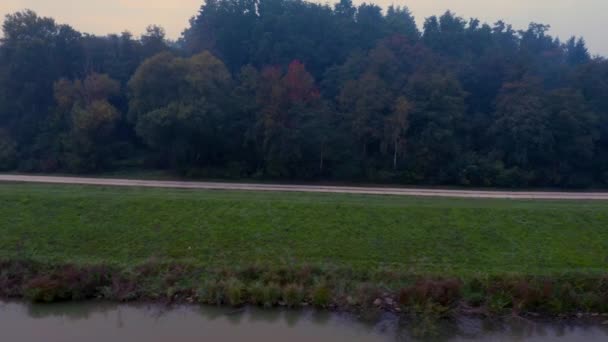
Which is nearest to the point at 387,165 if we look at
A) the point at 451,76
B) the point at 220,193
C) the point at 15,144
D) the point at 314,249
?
the point at 451,76

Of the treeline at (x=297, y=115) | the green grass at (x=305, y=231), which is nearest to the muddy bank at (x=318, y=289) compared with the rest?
the green grass at (x=305, y=231)

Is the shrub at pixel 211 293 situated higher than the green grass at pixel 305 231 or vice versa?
the green grass at pixel 305 231

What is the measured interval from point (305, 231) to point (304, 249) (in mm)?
978

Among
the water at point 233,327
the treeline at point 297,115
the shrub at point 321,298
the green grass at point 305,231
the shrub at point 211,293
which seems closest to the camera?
the water at point 233,327

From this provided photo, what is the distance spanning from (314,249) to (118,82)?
2314 cm

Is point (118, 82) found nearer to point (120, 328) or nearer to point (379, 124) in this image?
point (379, 124)

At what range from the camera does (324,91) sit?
→ 114 ft

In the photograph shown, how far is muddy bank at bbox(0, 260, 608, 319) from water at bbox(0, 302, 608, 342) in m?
0.33

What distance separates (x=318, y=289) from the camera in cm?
1219

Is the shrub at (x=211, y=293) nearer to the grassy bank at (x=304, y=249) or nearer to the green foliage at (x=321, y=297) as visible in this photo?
the grassy bank at (x=304, y=249)

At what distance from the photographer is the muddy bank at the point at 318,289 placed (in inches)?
468

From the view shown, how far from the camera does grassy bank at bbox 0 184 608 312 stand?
12250 millimetres

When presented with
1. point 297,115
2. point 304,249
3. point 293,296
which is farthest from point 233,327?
point 297,115

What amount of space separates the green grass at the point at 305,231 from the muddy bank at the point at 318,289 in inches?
23.9
